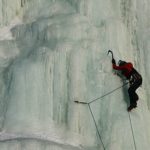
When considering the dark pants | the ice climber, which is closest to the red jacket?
the ice climber

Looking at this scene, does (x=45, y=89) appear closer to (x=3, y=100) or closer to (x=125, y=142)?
(x=3, y=100)

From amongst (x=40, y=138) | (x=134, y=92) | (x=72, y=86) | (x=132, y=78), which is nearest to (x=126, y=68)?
(x=132, y=78)

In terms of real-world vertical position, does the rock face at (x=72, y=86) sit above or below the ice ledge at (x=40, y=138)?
above

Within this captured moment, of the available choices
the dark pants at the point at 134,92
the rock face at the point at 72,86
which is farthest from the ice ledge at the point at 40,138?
the dark pants at the point at 134,92

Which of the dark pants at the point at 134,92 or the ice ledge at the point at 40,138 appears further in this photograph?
the dark pants at the point at 134,92

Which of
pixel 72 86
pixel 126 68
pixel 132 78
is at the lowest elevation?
pixel 72 86

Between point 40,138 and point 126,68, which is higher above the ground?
point 126,68

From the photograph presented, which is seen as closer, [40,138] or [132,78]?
[40,138]

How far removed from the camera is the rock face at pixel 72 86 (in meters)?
14.1

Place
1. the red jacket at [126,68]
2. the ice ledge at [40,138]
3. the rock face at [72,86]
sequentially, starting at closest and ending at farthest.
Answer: the ice ledge at [40,138] → the rock face at [72,86] → the red jacket at [126,68]

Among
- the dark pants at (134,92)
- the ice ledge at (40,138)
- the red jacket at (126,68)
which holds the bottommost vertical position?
the ice ledge at (40,138)

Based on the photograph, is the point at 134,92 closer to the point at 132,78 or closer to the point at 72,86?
the point at 132,78

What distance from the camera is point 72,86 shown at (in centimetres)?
1440

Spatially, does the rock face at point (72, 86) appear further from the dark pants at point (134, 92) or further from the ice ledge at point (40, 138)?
the dark pants at point (134, 92)
